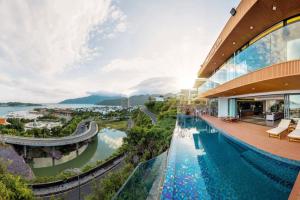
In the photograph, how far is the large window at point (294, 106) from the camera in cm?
968

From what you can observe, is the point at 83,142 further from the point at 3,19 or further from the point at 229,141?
the point at 229,141

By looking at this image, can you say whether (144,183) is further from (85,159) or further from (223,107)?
(85,159)

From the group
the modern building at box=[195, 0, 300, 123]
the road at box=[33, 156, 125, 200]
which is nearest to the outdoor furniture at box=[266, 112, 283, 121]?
the modern building at box=[195, 0, 300, 123]

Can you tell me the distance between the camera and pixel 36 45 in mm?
13203

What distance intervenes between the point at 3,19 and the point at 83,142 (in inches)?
870

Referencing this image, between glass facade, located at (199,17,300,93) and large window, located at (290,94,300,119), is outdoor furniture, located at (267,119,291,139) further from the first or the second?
glass facade, located at (199,17,300,93)

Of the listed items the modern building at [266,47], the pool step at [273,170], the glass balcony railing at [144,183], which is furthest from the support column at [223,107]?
the glass balcony railing at [144,183]

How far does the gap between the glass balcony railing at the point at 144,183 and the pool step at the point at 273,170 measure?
9.77 feet

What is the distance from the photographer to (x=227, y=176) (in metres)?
4.75

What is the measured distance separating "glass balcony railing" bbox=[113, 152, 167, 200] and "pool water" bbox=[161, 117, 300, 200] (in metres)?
0.20

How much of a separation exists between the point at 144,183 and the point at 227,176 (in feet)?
8.43

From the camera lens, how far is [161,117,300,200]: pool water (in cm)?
384

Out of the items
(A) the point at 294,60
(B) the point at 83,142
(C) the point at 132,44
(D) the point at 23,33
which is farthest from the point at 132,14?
(B) the point at 83,142

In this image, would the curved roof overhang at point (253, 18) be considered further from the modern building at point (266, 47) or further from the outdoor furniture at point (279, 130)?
the outdoor furniture at point (279, 130)
